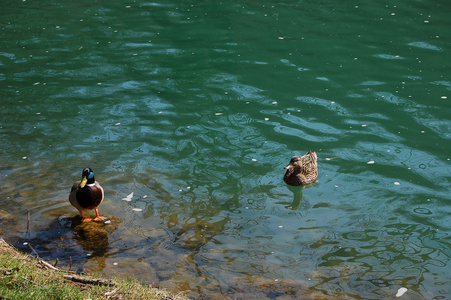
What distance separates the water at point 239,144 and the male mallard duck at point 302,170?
0.56 ft

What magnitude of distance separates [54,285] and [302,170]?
180 inches

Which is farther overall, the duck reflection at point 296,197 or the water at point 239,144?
the duck reflection at point 296,197

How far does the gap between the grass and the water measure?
75cm

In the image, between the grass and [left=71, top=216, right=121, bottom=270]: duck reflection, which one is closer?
the grass

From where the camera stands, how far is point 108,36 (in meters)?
15.4

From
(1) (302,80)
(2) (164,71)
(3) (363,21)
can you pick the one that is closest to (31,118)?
(2) (164,71)

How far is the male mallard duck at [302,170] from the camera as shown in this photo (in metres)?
8.65

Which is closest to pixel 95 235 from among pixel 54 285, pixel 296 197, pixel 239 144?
pixel 54 285

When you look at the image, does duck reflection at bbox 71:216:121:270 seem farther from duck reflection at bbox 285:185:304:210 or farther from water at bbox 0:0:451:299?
duck reflection at bbox 285:185:304:210

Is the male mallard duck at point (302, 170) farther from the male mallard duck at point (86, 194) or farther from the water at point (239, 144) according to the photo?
the male mallard duck at point (86, 194)

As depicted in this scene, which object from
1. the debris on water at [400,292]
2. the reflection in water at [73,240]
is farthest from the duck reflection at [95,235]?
the debris on water at [400,292]

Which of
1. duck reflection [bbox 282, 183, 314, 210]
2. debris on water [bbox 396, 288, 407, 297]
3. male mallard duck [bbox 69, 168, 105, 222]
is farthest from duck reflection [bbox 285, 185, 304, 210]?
male mallard duck [bbox 69, 168, 105, 222]

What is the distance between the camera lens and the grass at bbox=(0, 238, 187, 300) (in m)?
5.14

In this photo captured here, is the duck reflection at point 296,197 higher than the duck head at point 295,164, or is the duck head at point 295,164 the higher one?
the duck head at point 295,164
